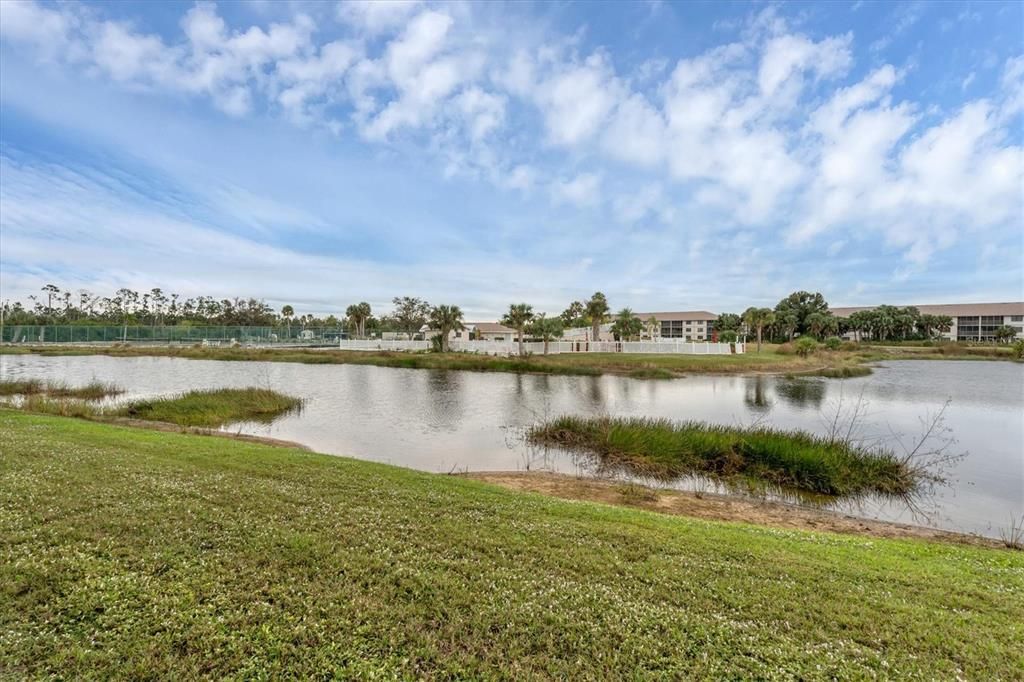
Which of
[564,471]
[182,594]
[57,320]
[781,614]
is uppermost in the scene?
[57,320]

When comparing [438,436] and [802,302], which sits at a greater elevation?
[802,302]

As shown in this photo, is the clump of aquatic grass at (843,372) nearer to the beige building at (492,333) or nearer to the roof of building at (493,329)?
the beige building at (492,333)

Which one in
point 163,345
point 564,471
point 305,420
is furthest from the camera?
point 163,345

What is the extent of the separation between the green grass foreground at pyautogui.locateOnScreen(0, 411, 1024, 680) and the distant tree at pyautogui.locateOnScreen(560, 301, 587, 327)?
75179mm

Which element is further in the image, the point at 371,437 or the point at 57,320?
the point at 57,320

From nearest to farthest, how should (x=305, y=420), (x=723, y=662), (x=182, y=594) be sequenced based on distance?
1. (x=723, y=662)
2. (x=182, y=594)
3. (x=305, y=420)

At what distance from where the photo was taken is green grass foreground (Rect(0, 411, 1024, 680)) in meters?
3.26

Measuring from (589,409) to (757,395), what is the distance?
1264 centimetres

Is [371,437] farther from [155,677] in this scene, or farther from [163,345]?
[163,345]

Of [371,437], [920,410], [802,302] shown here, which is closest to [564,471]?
[371,437]

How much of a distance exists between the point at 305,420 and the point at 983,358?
74.3m

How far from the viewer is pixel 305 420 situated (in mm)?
18828

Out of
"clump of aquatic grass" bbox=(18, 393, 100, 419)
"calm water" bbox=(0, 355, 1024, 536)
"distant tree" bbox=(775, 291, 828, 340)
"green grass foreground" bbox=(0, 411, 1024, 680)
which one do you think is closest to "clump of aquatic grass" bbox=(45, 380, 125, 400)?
"calm water" bbox=(0, 355, 1024, 536)

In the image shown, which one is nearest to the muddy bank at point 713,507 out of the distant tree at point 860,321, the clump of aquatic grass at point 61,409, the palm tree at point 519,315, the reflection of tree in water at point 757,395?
the clump of aquatic grass at point 61,409
